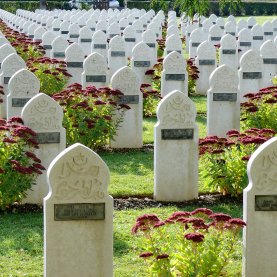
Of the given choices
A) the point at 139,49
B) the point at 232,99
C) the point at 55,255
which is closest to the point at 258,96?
the point at 232,99

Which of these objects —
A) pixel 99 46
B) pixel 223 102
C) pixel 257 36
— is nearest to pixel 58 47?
pixel 99 46

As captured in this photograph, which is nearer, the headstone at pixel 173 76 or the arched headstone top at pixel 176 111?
the arched headstone top at pixel 176 111

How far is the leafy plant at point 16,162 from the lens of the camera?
9430 mm

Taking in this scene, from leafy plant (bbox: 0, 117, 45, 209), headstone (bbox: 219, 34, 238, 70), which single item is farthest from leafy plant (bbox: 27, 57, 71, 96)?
→ leafy plant (bbox: 0, 117, 45, 209)

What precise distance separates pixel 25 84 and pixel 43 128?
91.8 inches

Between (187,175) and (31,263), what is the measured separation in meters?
2.70

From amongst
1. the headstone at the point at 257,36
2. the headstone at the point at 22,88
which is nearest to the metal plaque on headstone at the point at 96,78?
the headstone at the point at 22,88

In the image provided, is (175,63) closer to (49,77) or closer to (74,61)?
(49,77)

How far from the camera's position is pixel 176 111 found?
9.98 meters

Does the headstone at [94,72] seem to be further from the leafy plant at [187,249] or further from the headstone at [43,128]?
the leafy plant at [187,249]

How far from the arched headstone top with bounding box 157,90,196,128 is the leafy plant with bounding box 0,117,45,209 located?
1.47m

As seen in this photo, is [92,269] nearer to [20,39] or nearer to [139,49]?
[139,49]

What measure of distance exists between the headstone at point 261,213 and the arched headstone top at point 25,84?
17.5 ft

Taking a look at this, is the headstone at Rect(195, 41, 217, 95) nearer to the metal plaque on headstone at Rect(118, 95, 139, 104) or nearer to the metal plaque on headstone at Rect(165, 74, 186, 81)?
the metal plaque on headstone at Rect(165, 74, 186, 81)
